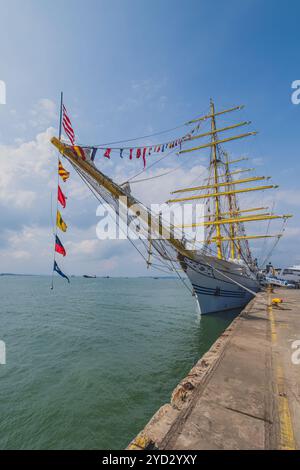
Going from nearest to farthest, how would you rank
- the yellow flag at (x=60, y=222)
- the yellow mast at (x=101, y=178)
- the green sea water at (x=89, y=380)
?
the green sea water at (x=89, y=380)
the yellow flag at (x=60, y=222)
the yellow mast at (x=101, y=178)

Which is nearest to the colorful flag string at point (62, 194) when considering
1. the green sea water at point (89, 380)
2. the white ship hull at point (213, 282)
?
the green sea water at point (89, 380)

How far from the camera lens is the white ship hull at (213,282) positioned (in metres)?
16.7

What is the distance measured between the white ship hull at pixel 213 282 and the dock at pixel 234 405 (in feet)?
32.3

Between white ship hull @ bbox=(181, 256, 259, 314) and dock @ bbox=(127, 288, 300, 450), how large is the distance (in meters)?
9.84

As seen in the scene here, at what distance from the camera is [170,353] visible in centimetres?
1023

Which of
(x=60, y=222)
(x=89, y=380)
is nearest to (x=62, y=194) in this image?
(x=60, y=222)

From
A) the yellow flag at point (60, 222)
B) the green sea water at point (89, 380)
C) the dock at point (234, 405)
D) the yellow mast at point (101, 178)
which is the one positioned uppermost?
the yellow mast at point (101, 178)

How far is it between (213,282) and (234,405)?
48.6 feet

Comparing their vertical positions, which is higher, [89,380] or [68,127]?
[68,127]

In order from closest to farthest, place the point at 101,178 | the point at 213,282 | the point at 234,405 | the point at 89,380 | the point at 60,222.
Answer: the point at 234,405, the point at 89,380, the point at 60,222, the point at 101,178, the point at 213,282

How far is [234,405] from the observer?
3730mm

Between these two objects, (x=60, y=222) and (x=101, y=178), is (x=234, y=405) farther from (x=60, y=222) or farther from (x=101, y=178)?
(x=101, y=178)

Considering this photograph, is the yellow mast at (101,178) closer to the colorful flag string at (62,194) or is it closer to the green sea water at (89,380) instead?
the colorful flag string at (62,194)
